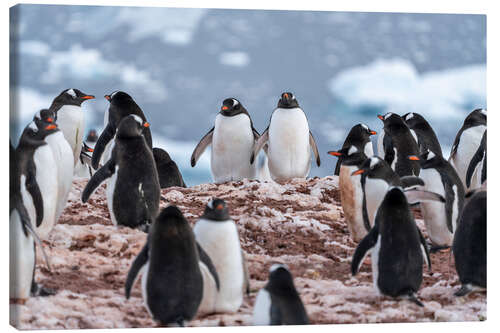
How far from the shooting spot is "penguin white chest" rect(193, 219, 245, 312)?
3.94 m

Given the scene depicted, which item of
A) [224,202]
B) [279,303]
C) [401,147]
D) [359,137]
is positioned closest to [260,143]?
[359,137]

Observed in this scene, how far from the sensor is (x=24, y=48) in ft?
14.1

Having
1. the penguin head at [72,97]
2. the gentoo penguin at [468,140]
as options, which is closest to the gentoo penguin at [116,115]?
the penguin head at [72,97]

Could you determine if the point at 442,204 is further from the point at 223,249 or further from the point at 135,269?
the point at 135,269

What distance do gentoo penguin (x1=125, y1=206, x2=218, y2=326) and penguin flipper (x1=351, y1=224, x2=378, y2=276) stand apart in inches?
39.1

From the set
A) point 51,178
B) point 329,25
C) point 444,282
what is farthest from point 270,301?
point 329,25

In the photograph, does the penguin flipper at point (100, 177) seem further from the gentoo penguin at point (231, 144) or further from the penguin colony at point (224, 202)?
the gentoo penguin at point (231, 144)

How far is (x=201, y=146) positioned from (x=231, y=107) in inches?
20.0

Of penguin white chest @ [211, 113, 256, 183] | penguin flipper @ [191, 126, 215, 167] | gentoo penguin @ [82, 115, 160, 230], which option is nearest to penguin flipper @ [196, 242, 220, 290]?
gentoo penguin @ [82, 115, 160, 230]

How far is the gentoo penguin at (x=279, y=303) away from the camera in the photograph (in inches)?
146

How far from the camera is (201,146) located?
22.1 ft

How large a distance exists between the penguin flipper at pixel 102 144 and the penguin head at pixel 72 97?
0.31 m

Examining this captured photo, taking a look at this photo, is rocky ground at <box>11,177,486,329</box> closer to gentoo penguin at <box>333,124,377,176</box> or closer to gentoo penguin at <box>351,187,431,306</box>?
gentoo penguin at <box>351,187,431,306</box>

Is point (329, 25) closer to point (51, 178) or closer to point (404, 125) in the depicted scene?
point (404, 125)
